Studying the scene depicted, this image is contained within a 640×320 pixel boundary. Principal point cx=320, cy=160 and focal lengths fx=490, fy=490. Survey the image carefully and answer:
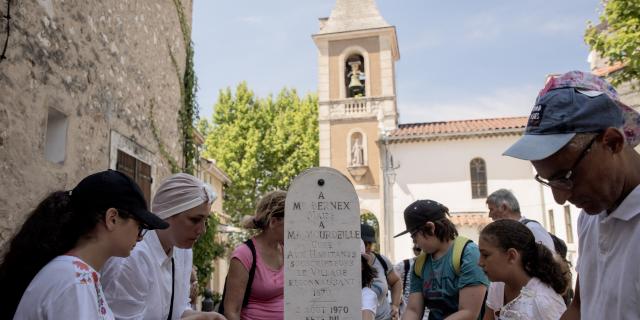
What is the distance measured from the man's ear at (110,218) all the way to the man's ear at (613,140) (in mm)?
1814

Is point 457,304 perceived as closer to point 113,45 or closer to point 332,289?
point 332,289

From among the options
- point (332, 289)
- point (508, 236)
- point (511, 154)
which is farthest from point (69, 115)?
point (511, 154)

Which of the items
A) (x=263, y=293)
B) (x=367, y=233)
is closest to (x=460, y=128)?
(x=367, y=233)

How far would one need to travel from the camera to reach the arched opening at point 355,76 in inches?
962

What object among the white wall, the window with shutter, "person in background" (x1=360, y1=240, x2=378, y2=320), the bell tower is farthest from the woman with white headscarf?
the bell tower

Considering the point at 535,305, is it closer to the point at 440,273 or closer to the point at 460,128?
the point at 440,273

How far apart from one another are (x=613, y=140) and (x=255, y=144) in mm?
27198

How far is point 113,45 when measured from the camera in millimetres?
6398

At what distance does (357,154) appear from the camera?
23.7 m

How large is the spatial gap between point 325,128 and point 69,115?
1920 centimetres

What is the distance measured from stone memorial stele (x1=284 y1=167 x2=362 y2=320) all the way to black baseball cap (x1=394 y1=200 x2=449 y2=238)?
0.51 metres

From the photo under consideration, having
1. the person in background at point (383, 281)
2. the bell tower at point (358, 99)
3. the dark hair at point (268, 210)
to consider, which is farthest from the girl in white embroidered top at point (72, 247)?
the bell tower at point (358, 99)

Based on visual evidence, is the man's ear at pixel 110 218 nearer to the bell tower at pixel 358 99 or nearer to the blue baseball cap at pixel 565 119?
the blue baseball cap at pixel 565 119

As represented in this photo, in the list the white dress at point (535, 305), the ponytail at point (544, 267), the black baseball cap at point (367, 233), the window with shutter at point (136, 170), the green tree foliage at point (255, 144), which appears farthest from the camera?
the green tree foliage at point (255, 144)
